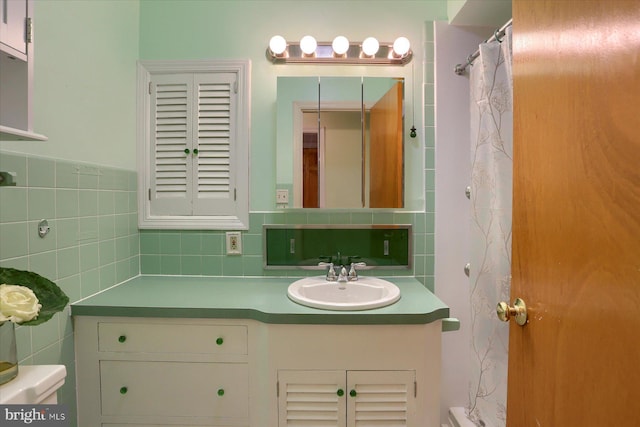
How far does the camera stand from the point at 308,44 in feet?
5.48

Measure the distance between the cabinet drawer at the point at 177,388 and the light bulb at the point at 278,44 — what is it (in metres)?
1.42

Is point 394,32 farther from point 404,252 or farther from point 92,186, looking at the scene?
point 92,186

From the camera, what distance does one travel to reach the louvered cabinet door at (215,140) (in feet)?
5.64

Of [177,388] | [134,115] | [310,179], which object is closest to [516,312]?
[310,179]

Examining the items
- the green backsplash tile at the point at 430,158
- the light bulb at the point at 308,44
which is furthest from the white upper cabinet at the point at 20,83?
the green backsplash tile at the point at 430,158

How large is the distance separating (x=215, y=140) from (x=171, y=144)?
0.22 m

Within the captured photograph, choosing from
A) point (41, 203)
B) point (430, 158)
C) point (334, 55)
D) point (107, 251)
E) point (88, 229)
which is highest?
point (334, 55)

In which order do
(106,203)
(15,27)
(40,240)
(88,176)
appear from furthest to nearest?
(106,203) → (88,176) → (40,240) → (15,27)

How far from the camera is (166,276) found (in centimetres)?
177

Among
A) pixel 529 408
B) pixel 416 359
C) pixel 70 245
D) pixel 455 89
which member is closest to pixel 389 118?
pixel 455 89

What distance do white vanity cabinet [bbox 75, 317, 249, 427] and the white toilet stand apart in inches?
18.9

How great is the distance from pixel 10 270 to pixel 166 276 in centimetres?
96

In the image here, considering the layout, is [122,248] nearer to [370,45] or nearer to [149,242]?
[149,242]

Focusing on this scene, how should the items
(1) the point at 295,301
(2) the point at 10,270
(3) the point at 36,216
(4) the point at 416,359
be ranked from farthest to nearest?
(1) the point at 295,301 < (4) the point at 416,359 < (3) the point at 36,216 < (2) the point at 10,270
